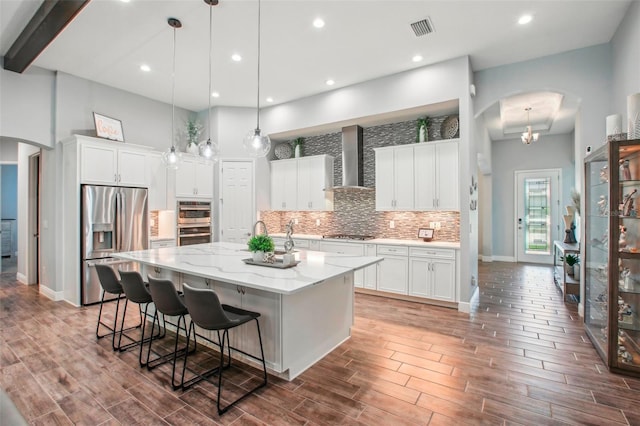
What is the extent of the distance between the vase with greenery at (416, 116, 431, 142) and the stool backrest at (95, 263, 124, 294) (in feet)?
14.4

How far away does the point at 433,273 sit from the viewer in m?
4.46

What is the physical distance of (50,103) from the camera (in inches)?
183

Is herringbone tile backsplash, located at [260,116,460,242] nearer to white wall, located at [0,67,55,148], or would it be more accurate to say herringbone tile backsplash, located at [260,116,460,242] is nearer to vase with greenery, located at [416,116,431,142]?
vase with greenery, located at [416,116,431,142]

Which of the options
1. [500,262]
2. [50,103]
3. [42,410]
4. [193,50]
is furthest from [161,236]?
[500,262]

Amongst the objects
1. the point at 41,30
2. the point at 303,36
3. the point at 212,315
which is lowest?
the point at 212,315

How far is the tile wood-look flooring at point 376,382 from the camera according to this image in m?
2.11

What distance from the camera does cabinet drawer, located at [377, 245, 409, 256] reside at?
470 cm

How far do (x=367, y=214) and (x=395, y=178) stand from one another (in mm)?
945

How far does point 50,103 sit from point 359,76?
4.62 metres

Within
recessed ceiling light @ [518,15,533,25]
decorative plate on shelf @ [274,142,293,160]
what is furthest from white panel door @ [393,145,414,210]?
decorative plate on shelf @ [274,142,293,160]

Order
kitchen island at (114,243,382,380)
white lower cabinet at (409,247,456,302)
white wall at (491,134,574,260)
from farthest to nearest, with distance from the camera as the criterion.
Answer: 1. white wall at (491,134,574,260)
2. white lower cabinet at (409,247,456,302)
3. kitchen island at (114,243,382,380)

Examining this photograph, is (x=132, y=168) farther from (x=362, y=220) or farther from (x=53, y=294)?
(x=362, y=220)

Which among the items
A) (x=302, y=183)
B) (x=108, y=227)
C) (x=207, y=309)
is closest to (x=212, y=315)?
(x=207, y=309)

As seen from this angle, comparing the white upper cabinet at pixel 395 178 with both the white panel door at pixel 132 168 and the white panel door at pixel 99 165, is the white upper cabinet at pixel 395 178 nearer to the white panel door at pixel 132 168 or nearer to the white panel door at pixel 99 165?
the white panel door at pixel 132 168
